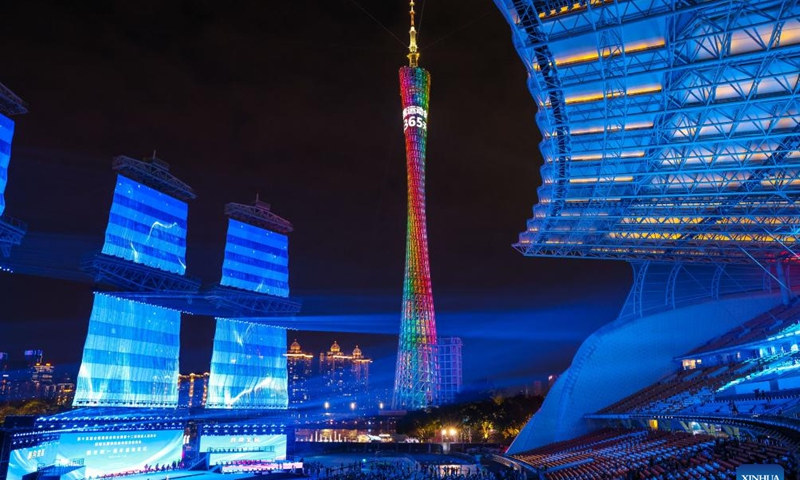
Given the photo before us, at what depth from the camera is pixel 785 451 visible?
18.0m

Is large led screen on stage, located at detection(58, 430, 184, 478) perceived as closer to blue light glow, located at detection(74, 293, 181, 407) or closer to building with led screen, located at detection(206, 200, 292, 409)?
blue light glow, located at detection(74, 293, 181, 407)

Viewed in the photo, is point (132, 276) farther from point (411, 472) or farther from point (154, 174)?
point (411, 472)

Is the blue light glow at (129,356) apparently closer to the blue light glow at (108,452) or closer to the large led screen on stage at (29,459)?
the blue light glow at (108,452)

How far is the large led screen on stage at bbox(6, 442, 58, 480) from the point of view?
32.7m

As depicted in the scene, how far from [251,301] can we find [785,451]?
4858 cm

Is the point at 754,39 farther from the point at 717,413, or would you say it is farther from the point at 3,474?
the point at 3,474

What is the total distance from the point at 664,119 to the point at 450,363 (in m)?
128

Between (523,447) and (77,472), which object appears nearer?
(77,472)

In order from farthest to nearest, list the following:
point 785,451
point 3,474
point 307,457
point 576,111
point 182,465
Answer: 1. point 307,457
2. point 182,465
3. point 3,474
4. point 576,111
5. point 785,451

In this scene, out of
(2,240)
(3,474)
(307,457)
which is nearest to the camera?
(3,474)

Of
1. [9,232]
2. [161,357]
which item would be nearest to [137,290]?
[161,357]

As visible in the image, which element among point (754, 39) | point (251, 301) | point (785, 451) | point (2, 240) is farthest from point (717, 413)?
point (251, 301)

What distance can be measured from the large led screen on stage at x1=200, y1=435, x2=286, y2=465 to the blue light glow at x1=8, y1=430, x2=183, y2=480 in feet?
8.99

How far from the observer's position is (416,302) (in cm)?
6706
